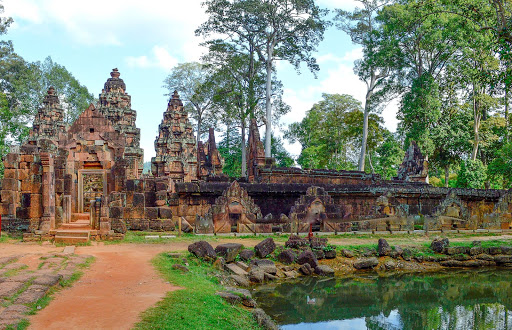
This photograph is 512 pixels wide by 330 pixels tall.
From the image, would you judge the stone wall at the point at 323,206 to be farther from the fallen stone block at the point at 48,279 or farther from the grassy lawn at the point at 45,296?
the fallen stone block at the point at 48,279

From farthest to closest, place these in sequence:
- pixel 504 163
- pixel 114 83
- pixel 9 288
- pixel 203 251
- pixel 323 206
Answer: pixel 114 83 < pixel 504 163 < pixel 323 206 < pixel 203 251 < pixel 9 288

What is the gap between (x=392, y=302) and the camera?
9742 mm

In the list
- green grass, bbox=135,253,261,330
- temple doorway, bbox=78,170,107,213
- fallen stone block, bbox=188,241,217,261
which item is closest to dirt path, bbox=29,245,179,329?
green grass, bbox=135,253,261,330

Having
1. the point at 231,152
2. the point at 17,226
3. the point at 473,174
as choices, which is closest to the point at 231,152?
the point at 231,152

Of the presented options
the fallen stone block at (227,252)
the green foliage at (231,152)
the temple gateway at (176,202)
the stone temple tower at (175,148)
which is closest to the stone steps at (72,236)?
the temple gateway at (176,202)

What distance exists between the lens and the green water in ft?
27.6

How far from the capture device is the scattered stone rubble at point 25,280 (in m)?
5.75

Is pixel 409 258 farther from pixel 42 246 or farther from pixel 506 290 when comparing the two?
pixel 42 246

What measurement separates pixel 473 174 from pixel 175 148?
802 inches

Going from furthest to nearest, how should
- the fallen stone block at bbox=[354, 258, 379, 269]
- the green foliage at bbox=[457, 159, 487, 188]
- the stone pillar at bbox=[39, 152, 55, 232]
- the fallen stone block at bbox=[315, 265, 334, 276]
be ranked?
the green foliage at bbox=[457, 159, 487, 188]
the stone pillar at bbox=[39, 152, 55, 232]
the fallen stone block at bbox=[354, 258, 379, 269]
the fallen stone block at bbox=[315, 265, 334, 276]

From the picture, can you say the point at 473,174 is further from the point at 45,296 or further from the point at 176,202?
the point at 45,296

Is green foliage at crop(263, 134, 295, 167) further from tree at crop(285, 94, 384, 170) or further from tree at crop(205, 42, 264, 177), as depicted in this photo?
tree at crop(205, 42, 264, 177)

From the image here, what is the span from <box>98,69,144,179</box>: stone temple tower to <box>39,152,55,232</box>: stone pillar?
54.6 ft

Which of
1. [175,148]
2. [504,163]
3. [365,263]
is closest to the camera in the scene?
[365,263]
